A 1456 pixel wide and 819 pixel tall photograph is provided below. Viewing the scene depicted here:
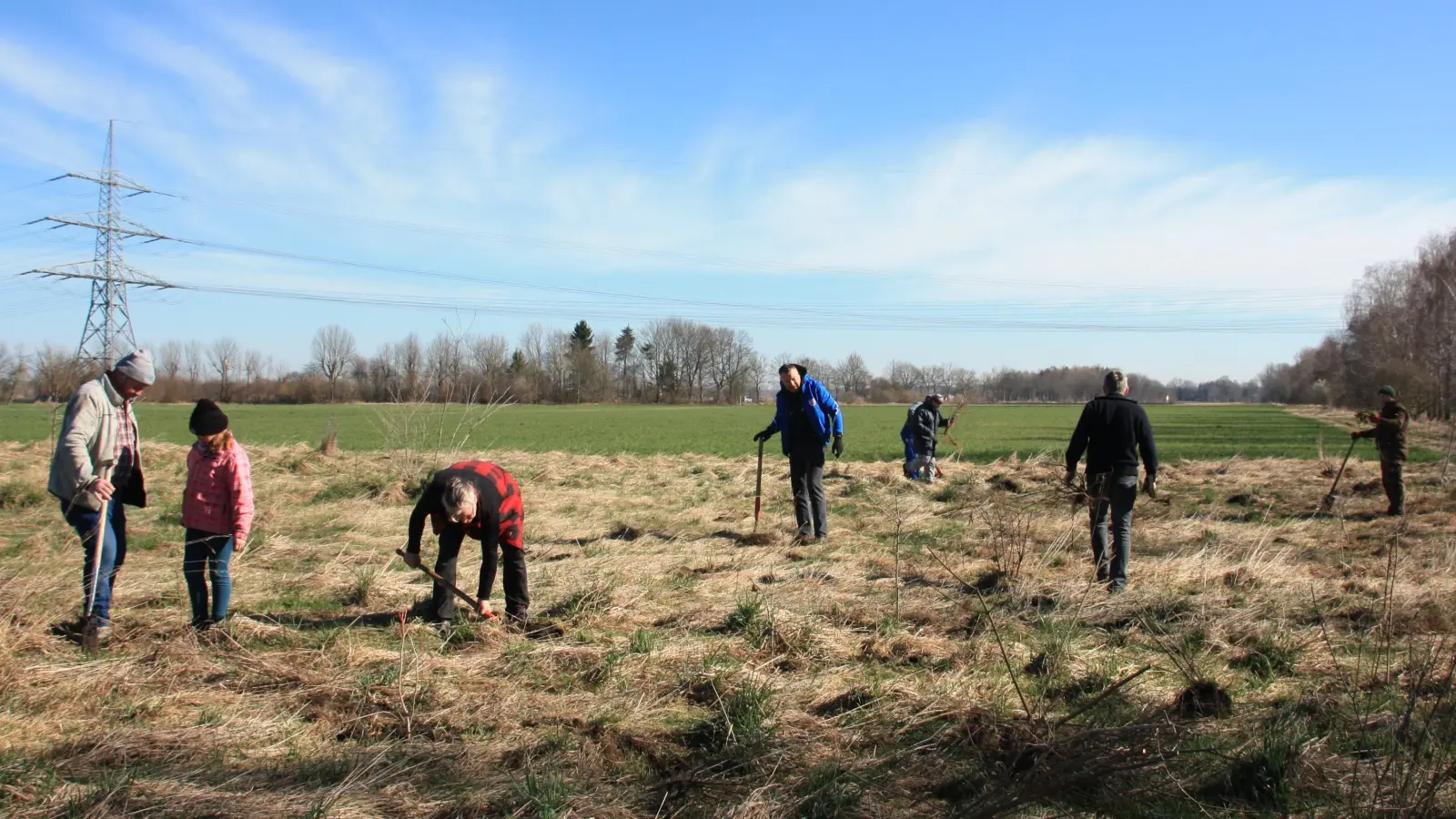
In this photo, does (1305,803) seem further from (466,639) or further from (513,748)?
(466,639)

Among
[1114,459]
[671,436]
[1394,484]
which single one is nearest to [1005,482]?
[1394,484]

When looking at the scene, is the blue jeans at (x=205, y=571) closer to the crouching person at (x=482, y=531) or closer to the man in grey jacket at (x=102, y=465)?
the man in grey jacket at (x=102, y=465)

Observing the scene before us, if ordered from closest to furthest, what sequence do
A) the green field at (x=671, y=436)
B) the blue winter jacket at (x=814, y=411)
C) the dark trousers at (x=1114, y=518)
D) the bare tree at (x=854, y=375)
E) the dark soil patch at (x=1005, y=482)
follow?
the dark trousers at (x=1114, y=518) < the blue winter jacket at (x=814, y=411) < the dark soil patch at (x=1005, y=482) < the green field at (x=671, y=436) < the bare tree at (x=854, y=375)

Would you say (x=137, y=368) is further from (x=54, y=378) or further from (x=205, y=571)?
(x=54, y=378)

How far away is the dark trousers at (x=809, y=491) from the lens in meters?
8.75

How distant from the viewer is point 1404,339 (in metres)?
58.3

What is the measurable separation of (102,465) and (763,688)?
13.4 ft

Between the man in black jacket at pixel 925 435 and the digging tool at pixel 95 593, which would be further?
the man in black jacket at pixel 925 435

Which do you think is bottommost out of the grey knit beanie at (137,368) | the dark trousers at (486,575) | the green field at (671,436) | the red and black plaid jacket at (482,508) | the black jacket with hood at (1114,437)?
the green field at (671,436)

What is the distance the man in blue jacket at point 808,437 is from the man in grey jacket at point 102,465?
17.6 feet

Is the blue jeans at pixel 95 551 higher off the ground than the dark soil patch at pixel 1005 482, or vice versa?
the blue jeans at pixel 95 551

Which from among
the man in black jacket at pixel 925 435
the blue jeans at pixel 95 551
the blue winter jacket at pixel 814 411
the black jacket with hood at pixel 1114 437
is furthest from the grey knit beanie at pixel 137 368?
the man in black jacket at pixel 925 435

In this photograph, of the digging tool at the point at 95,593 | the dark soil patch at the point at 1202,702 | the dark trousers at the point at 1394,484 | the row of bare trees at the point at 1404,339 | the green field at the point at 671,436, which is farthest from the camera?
the row of bare trees at the point at 1404,339

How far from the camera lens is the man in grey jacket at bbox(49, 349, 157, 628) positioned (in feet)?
16.0
